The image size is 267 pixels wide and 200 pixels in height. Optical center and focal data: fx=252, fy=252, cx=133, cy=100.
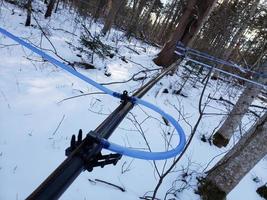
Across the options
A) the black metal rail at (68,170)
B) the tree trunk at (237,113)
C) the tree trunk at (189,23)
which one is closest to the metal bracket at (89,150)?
the black metal rail at (68,170)

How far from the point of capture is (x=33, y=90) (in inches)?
153

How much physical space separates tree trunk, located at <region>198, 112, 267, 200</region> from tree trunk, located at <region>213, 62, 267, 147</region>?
4.61 ft

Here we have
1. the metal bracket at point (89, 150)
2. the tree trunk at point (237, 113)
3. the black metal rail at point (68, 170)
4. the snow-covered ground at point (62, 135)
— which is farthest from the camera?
the tree trunk at point (237, 113)

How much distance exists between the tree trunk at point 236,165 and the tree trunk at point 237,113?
140 cm

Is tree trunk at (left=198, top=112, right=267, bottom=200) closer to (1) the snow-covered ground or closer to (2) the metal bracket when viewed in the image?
(1) the snow-covered ground

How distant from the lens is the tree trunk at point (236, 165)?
9.75 ft

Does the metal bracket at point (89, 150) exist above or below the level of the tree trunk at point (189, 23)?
below

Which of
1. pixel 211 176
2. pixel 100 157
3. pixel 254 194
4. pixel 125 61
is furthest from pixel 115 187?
pixel 125 61

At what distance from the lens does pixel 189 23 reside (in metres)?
8.24

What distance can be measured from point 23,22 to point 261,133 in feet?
29.2

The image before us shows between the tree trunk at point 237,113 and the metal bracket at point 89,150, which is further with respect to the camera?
the tree trunk at point 237,113

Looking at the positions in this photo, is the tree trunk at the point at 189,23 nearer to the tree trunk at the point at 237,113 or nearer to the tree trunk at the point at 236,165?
the tree trunk at the point at 237,113

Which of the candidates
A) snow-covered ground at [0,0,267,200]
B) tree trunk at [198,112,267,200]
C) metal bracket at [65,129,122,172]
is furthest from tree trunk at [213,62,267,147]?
metal bracket at [65,129,122,172]

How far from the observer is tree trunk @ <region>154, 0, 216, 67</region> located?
7941mm
